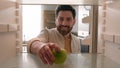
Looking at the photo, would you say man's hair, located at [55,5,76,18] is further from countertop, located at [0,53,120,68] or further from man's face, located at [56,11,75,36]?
countertop, located at [0,53,120,68]

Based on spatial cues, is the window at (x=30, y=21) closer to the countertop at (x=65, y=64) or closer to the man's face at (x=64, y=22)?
the man's face at (x=64, y=22)

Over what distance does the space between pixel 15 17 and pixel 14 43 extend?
164 millimetres

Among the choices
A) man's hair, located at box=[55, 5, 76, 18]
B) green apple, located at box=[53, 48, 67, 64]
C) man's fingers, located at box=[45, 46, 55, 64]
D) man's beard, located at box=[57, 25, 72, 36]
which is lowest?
green apple, located at box=[53, 48, 67, 64]

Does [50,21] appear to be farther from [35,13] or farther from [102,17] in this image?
[102,17]

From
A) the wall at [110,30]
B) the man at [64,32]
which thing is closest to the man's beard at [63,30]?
the man at [64,32]

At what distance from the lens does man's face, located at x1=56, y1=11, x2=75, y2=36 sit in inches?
47.2

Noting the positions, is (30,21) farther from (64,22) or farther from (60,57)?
(60,57)

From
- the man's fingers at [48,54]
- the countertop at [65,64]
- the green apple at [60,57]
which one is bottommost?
the countertop at [65,64]

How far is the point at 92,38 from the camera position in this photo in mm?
1119

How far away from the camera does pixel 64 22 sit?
1.23 metres

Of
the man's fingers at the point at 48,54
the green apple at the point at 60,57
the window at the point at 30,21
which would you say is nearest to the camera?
the man's fingers at the point at 48,54

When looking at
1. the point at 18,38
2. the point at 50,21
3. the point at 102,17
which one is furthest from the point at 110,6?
the point at 18,38

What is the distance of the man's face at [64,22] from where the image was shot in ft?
3.93

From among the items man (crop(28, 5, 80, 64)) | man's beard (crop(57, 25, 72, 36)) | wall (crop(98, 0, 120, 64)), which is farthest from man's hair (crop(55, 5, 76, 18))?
wall (crop(98, 0, 120, 64))
